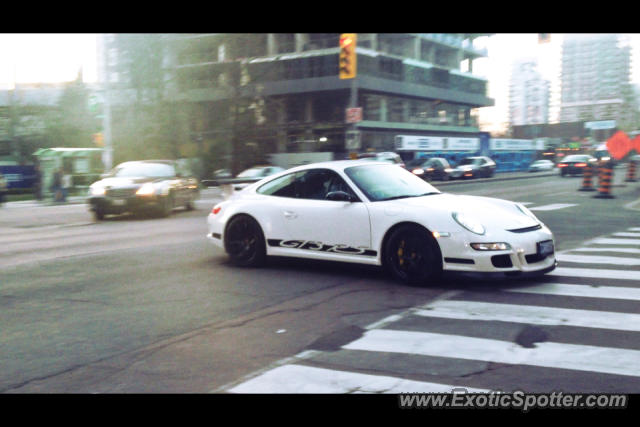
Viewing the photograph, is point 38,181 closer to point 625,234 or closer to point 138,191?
point 138,191

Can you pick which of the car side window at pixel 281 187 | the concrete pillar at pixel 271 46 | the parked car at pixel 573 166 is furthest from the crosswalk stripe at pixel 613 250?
the concrete pillar at pixel 271 46

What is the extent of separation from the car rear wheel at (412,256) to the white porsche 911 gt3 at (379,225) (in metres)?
0.01

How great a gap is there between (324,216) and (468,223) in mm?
1823

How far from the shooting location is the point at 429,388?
13.6ft

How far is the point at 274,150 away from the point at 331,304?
58675 millimetres

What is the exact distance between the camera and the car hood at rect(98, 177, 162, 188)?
1784 cm

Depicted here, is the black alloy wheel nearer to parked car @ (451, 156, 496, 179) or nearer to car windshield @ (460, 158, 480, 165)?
parked car @ (451, 156, 496, 179)

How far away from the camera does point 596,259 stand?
370 inches

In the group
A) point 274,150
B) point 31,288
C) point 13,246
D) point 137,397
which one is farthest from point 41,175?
point 274,150

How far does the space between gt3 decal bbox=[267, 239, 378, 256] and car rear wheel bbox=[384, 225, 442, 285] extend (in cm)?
27

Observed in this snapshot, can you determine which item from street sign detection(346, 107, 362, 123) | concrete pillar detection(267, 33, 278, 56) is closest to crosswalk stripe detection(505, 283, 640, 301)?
street sign detection(346, 107, 362, 123)

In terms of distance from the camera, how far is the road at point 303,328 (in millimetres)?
4410
